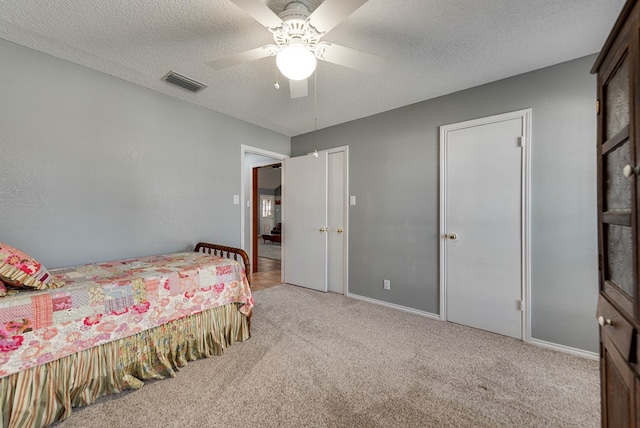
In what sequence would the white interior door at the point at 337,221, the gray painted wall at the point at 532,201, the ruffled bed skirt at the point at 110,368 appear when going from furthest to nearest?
the white interior door at the point at 337,221, the gray painted wall at the point at 532,201, the ruffled bed skirt at the point at 110,368

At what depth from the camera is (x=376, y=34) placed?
1.85 metres

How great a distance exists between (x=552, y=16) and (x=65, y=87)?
12.1 ft

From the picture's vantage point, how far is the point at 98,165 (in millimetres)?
2338

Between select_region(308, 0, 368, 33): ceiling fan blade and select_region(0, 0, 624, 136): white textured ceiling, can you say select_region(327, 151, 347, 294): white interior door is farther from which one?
select_region(308, 0, 368, 33): ceiling fan blade

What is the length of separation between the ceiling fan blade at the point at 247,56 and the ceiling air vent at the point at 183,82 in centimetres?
100

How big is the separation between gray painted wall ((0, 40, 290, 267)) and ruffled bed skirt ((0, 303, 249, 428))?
1.05 meters

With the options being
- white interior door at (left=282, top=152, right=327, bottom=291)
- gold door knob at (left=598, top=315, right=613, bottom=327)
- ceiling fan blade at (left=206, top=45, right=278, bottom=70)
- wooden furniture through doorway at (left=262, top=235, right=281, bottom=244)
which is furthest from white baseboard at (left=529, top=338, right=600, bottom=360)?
wooden furniture through doorway at (left=262, top=235, right=281, bottom=244)

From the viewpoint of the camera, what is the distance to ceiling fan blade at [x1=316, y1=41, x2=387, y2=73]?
155 centimetres

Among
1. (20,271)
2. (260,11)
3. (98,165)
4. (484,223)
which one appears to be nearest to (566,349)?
(484,223)

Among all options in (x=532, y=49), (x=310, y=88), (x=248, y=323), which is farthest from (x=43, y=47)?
(x=532, y=49)

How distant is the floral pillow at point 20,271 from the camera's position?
4.60 ft

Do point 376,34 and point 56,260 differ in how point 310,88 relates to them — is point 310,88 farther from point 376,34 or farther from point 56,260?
point 56,260

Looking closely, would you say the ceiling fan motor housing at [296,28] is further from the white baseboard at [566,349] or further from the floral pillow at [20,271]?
the white baseboard at [566,349]

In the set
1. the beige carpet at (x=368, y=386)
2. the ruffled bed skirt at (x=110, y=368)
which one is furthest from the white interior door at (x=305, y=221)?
the ruffled bed skirt at (x=110, y=368)
